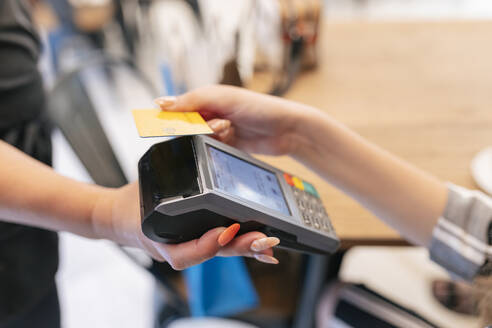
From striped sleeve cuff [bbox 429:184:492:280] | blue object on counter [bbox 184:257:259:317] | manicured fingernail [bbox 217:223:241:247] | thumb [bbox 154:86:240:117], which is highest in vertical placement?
thumb [bbox 154:86:240:117]

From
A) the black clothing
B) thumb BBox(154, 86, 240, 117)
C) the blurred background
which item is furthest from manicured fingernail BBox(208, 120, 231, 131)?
the black clothing

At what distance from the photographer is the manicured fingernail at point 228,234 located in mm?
399

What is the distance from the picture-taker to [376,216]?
26.0 inches

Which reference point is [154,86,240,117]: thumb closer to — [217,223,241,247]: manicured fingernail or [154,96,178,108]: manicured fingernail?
[154,96,178,108]: manicured fingernail

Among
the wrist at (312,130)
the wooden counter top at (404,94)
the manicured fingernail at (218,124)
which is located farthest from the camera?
the wooden counter top at (404,94)

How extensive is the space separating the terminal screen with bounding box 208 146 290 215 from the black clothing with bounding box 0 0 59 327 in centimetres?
32

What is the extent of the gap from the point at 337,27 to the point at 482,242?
0.82 meters

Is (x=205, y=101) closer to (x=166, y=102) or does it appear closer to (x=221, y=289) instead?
(x=166, y=102)

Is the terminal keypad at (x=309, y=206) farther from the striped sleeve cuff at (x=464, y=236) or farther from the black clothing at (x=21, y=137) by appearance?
the black clothing at (x=21, y=137)

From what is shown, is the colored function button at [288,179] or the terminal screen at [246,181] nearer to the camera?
the terminal screen at [246,181]

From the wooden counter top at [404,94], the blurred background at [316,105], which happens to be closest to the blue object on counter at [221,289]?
the blurred background at [316,105]

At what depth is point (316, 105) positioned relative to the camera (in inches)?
35.7

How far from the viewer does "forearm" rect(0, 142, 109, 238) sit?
1.55ft

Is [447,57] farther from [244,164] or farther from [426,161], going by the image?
[244,164]
